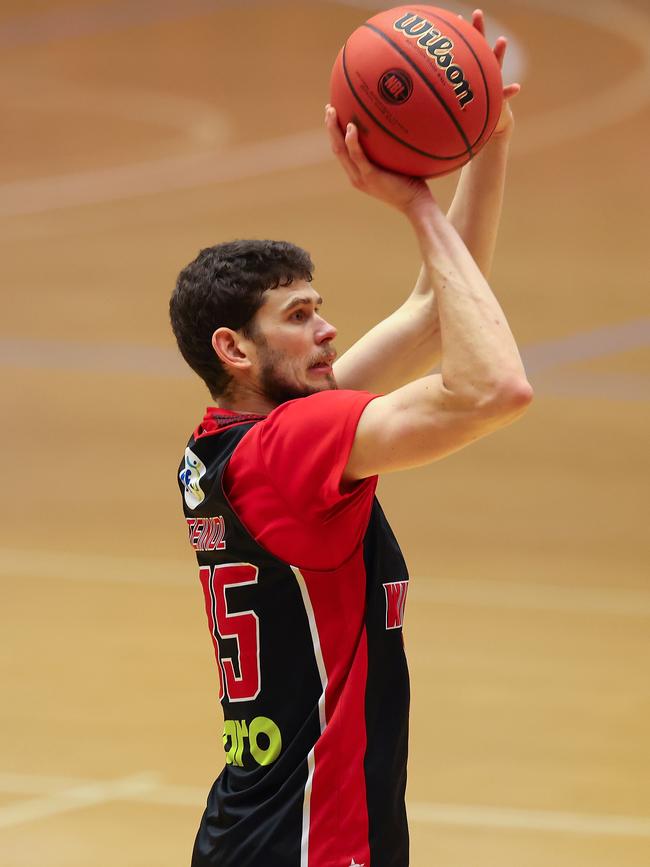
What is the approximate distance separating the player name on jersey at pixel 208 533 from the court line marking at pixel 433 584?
3663 millimetres

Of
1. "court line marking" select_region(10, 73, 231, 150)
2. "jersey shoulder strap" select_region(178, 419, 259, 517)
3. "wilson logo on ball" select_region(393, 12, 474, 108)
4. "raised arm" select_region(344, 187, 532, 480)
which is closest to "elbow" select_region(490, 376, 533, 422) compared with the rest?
"raised arm" select_region(344, 187, 532, 480)

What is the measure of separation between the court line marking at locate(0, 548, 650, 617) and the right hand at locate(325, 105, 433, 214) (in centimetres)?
378

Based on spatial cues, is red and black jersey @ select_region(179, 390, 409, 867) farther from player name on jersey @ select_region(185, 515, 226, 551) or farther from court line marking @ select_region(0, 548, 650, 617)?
court line marking @ select_region(0, 548, 650, 617)

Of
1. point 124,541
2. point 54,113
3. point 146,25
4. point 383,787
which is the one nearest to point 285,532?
point 383,787

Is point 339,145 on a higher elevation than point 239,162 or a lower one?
lower

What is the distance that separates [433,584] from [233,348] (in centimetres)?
394

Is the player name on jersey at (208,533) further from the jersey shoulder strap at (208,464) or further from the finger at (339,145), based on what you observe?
the finger at (339,145)

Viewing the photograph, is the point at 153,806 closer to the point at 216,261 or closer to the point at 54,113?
the point at 216,261

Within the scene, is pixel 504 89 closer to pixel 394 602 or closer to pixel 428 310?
pixel 428 310

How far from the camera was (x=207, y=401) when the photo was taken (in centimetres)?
797

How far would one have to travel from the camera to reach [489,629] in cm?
587

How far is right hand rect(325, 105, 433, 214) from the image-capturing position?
8.16 feet

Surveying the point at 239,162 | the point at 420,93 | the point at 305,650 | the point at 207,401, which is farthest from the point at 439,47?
the point at 239,162

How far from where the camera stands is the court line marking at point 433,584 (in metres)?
6.06
